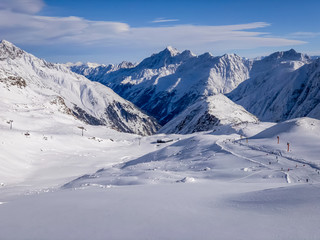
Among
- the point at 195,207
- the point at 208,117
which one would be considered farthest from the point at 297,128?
the point at 208,117

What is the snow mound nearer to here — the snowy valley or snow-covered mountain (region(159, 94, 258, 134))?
the snowy valley

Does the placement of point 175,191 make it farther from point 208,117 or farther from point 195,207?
point 208,117

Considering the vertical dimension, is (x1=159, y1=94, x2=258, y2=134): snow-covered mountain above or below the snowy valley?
below

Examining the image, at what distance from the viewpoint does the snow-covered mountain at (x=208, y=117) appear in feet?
455

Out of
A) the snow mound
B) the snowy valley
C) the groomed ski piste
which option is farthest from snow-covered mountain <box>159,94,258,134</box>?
the groomed ski piste

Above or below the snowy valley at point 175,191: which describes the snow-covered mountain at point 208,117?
below

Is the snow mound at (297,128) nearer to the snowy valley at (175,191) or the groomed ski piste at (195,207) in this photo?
the snowy valley at (175,191)

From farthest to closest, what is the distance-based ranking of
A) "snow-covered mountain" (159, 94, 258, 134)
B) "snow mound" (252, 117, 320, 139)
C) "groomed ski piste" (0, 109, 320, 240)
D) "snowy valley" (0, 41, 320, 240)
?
1. "snow-covered mountain" (159, 94, 258, 134)
2. "snow mound" (252, 117, 320, 139)
3. "snowy valley" (0, 41, 320, 240)
4. "groomed ski piste" (0, 109, 320, 240)

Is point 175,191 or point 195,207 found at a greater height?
point 195,207

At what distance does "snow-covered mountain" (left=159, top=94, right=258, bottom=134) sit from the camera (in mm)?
138750

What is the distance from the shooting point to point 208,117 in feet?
472

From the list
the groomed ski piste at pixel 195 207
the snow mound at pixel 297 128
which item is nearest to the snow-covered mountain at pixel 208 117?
the snow mound at pixel 297 128

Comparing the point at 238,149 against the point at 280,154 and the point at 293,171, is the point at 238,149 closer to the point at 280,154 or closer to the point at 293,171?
the point at 280,154

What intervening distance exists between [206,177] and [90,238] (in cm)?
1781
